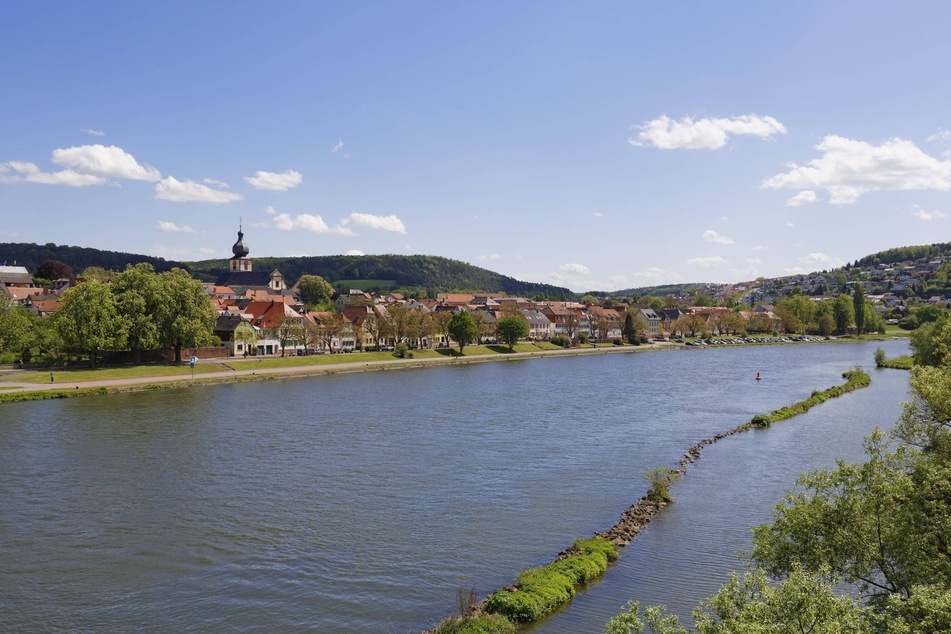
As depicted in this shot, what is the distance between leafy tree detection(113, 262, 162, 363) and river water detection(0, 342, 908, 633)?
11445 millimetres

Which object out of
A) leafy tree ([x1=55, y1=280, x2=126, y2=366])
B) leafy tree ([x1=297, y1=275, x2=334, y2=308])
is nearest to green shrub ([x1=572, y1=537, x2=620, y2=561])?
leafy tree ([x1=55, y1=280, x2=126, y2=366])

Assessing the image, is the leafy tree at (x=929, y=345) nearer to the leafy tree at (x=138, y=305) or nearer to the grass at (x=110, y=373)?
the grass at (x=110, y=373)

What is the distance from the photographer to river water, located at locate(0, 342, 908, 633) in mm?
15891

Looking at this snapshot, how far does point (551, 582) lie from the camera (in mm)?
15984

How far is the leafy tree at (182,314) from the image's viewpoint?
58844mm

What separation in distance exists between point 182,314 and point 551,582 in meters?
53.3

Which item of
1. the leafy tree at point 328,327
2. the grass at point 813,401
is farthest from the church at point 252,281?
the grass at point 813,401

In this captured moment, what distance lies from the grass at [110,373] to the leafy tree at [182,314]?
2.41m

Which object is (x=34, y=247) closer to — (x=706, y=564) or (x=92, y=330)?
(x=92, y=330)

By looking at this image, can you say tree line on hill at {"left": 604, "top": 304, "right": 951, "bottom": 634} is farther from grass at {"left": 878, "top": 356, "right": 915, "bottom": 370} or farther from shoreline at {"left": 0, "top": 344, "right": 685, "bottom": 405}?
grass at {"left": 878, "top": 356, "right": 915, "bottom": 370}

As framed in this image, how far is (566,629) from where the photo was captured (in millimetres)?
14484

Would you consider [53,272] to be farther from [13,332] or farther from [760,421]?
[760,421]

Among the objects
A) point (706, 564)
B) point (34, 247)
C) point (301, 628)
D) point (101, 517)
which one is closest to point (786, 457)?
point (706, 564)

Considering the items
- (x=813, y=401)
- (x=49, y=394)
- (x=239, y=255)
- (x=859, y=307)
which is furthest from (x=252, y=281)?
(x=859, y=307)
